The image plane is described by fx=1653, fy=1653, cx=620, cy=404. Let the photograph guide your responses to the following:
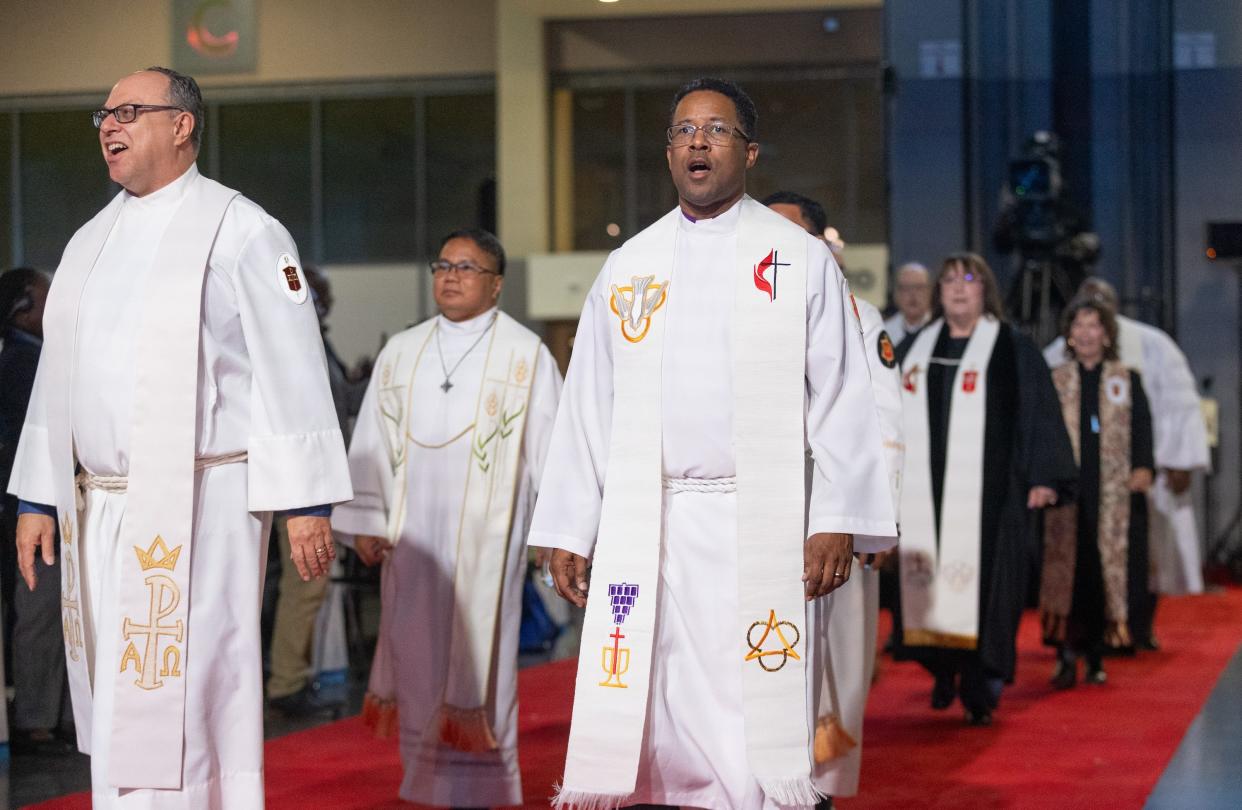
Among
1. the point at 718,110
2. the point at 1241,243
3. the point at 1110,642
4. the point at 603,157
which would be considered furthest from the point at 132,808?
the point at 603,157

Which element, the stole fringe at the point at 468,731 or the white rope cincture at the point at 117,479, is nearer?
the white rope cincture at the point at 117,479

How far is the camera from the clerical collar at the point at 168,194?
3.71 metres

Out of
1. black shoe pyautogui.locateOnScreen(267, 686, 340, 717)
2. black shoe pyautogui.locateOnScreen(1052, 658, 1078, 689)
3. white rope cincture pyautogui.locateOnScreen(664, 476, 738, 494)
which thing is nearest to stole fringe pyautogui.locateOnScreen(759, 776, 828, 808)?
white rope cincture pyautogui.locateOnScreen(664, 476, 738, 494)

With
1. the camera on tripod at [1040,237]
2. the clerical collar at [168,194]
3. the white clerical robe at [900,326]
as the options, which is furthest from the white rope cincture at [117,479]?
the camera on tripod at [1040,237]

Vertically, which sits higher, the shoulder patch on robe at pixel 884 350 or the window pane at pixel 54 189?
the window pane at pixel 54 189

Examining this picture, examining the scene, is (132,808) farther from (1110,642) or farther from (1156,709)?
(1110,642)

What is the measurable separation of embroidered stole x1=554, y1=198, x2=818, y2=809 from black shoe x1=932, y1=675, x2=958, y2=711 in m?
3.61

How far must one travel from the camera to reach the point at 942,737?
257 inches

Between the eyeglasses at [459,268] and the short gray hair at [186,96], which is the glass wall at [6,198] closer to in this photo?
the eyeglasses at [459,268]

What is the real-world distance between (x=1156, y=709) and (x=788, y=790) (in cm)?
418

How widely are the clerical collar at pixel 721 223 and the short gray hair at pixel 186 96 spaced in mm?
1132

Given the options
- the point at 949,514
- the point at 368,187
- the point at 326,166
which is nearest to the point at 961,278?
the point at 949,514

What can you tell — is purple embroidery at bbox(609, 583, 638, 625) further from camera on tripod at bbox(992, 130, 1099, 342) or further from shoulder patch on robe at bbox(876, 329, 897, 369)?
camera on tripod at bbox(992, 130, 1099, 342)

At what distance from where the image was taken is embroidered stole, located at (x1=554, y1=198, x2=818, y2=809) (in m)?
3.58
